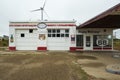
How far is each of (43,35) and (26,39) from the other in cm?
245

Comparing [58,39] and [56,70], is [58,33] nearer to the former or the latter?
[58,39]

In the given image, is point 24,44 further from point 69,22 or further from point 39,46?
point 69,22

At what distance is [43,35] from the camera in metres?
28.9

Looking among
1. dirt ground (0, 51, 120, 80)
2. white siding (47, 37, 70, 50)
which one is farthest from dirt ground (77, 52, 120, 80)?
white siding (47, 37, 70, 50)

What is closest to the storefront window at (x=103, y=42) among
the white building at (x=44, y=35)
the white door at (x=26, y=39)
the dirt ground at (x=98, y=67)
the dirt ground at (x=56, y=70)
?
the white building at (x=44, y=35)

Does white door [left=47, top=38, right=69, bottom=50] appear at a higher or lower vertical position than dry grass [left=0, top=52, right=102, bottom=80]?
higher

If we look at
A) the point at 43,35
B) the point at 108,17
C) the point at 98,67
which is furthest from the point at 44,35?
the point at 98,67

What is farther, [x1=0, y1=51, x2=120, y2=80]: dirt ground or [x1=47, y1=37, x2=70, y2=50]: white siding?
[x1=47, y1=37, x2=70, y2=50]: white siding

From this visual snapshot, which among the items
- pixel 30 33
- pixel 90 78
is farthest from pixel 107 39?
pixel 90 78

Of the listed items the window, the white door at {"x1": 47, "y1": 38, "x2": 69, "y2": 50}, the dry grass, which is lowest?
the dry grass

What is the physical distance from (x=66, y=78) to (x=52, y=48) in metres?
19.5

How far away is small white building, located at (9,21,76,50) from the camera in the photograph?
28844 millimetres

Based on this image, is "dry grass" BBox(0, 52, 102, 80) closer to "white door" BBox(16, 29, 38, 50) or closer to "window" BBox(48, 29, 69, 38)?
"white door" BBox(16, 29, 38, 50)

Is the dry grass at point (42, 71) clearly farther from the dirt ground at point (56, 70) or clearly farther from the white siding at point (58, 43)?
the white siding at point (58, 43)
